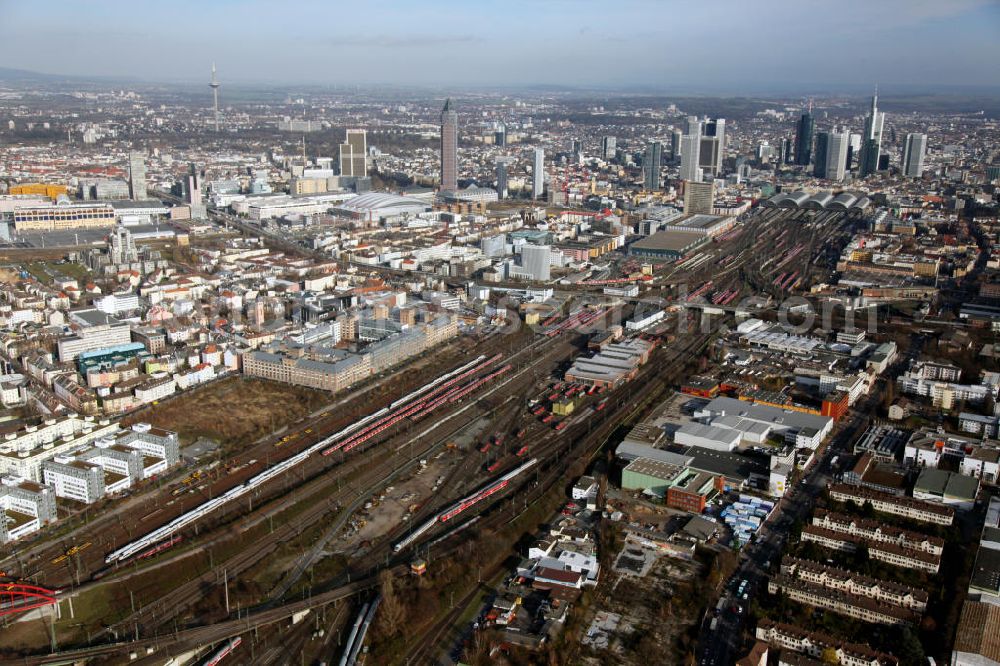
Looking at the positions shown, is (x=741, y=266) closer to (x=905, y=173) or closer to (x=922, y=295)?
(x=922, y=295)

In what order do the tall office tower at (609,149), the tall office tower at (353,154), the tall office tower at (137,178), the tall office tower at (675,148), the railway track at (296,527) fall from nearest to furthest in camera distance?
the railway track at (296,527), the tall office tower at (137,178), the tall office tower at (353,154), the tall office tower at (675,148), the tall office tower at (609,149)

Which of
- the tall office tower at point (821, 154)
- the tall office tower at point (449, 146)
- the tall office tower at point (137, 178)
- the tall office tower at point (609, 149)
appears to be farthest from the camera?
the tall office tower at point (609, 149)

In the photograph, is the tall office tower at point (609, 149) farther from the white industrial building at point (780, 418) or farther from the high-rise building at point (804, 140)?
the white industrial building at point (780, 418)

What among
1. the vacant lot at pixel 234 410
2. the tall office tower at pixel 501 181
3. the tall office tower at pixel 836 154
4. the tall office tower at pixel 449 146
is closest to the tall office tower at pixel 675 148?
the tall office tower at pixel 836 154

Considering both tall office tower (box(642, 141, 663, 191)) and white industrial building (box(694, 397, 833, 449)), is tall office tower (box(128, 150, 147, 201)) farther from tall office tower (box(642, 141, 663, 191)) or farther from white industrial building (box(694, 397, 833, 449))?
white industrial building (box(694, 397, 833, 449))

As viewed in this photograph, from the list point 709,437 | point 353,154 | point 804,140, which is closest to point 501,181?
point 353,154
